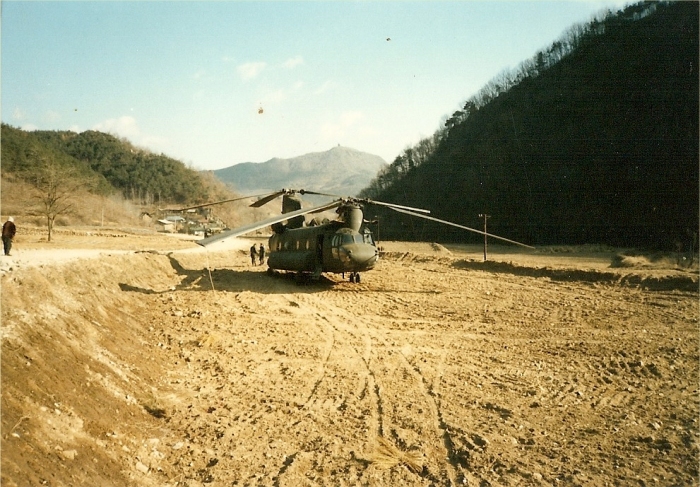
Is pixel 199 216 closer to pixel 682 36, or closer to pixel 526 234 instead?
pixel 526 234

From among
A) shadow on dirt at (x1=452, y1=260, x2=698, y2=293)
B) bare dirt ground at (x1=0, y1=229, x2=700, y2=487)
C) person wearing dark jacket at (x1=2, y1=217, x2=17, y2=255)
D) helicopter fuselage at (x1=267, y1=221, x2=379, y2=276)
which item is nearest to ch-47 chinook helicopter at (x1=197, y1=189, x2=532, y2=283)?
helicopter fuselage at (x1=267, y1=221, x2=379, y2=276)

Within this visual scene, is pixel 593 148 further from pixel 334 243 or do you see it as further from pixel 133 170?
pixel 133 170

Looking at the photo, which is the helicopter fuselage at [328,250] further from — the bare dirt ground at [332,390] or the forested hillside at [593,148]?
the forested hillside at [593,148]

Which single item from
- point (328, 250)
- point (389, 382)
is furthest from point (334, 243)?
point (389, 382)

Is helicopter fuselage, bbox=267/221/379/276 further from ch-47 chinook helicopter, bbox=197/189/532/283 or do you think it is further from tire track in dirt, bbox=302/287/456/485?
tire track in dirt, bbox=302/287/456/485

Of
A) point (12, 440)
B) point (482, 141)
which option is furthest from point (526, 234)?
point (12, 440)

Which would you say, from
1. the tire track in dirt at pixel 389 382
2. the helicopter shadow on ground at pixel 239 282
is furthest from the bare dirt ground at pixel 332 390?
the helicopter shadow on ground at pixel 239 282
